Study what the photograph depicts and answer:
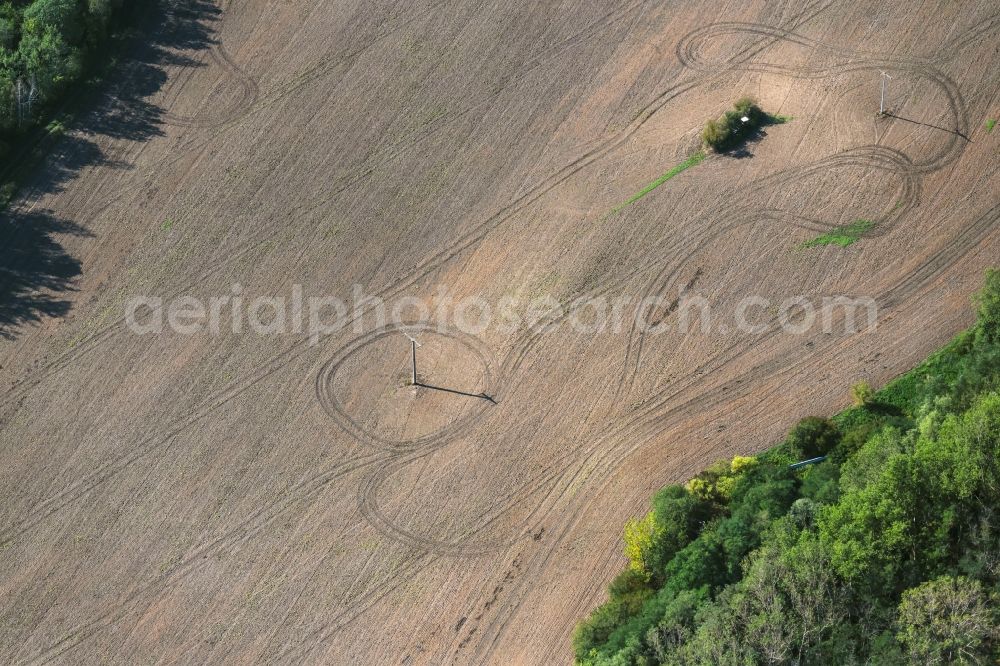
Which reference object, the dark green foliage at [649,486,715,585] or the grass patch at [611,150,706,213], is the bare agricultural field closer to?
the grass patch at [611,150,706,213]

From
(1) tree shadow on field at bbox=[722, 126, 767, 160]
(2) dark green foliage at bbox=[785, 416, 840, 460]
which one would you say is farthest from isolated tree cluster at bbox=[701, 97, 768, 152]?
(2) dark green foliage at bbox=[785, 416, 840, 460]

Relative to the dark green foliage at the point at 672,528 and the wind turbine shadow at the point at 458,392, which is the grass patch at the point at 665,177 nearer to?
the wind turbine shadow at the point at 458,392

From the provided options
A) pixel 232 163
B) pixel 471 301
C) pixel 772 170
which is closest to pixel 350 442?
pixel 471 301

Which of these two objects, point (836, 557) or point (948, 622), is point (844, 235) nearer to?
point (836, 557)

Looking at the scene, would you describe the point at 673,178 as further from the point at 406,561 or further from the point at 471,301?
the point at 406,561

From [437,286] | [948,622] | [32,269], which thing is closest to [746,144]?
[437,286]

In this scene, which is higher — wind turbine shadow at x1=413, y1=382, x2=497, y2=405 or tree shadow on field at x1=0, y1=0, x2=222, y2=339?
tree shadow on field at x1=0, y1=0, x2=222, y2=339

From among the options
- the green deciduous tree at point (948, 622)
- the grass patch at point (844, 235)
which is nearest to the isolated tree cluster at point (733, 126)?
the grass patch at point (844, 235)
